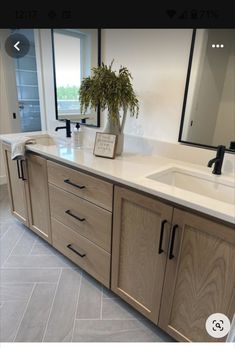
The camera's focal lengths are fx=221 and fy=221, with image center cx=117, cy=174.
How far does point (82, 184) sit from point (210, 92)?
0.97 m

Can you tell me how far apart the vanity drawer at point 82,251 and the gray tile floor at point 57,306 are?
0.14 meters

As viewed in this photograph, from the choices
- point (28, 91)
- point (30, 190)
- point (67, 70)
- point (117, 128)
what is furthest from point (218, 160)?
point (28, 91)

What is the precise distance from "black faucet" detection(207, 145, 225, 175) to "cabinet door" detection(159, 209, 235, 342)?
42 cm

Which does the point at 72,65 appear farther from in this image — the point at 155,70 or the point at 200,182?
the point at 200,182

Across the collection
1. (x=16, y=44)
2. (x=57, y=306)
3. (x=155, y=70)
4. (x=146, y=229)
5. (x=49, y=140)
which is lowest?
(x=57, y=306)

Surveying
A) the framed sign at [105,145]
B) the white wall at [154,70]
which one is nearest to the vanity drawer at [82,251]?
the framed sign at [105,145]

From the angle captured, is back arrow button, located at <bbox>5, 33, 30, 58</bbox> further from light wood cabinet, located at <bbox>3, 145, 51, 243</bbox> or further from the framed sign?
the framed sign

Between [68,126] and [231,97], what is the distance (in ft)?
4.44

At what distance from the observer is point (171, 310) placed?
115cm

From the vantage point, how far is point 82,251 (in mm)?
1578

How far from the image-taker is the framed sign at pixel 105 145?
4.94ft

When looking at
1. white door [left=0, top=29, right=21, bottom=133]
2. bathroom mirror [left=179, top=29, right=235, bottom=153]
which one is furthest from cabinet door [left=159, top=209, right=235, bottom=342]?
white door [left=0, top=29, right=21, bottom=133]

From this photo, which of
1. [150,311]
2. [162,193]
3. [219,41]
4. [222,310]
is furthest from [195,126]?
[150,311]

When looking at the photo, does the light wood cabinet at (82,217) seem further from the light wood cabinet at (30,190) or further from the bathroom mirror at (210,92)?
the bathroom mirror at (210,92)
